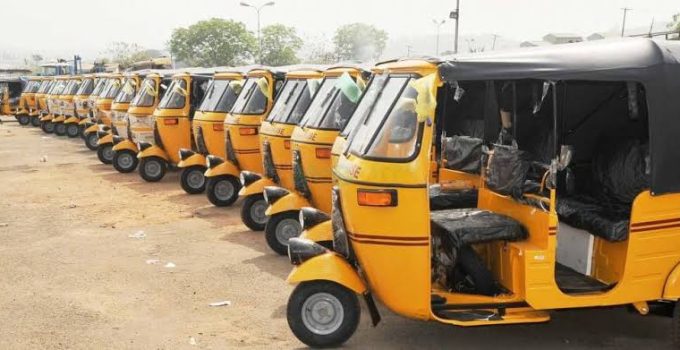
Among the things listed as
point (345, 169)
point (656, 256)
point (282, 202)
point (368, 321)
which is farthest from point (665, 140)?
point (282, 202)

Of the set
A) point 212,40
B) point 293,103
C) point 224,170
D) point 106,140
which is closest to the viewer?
point 293,103

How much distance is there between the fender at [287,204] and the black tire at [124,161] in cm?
797

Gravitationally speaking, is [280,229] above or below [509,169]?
below

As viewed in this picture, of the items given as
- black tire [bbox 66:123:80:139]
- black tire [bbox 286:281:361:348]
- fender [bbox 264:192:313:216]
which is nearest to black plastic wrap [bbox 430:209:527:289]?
black tire [bbox 286:281:361:348]

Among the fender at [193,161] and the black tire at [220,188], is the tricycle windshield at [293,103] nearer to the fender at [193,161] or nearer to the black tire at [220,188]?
the black tire at [220,188]

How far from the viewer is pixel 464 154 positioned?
6.73 m

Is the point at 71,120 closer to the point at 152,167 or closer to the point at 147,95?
the point at 147,95

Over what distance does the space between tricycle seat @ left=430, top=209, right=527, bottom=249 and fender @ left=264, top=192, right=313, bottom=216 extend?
276 centimetres

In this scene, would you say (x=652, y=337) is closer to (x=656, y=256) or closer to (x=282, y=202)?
(x=656, y=256)

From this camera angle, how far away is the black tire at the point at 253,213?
29.8 feet

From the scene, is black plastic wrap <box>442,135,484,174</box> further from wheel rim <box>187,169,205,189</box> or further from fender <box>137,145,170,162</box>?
fender <box>137,145,170,162</box>

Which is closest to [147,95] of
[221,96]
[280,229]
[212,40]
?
[221,96]

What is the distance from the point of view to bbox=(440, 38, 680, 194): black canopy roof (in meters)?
4.62

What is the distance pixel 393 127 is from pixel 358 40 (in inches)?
3574
